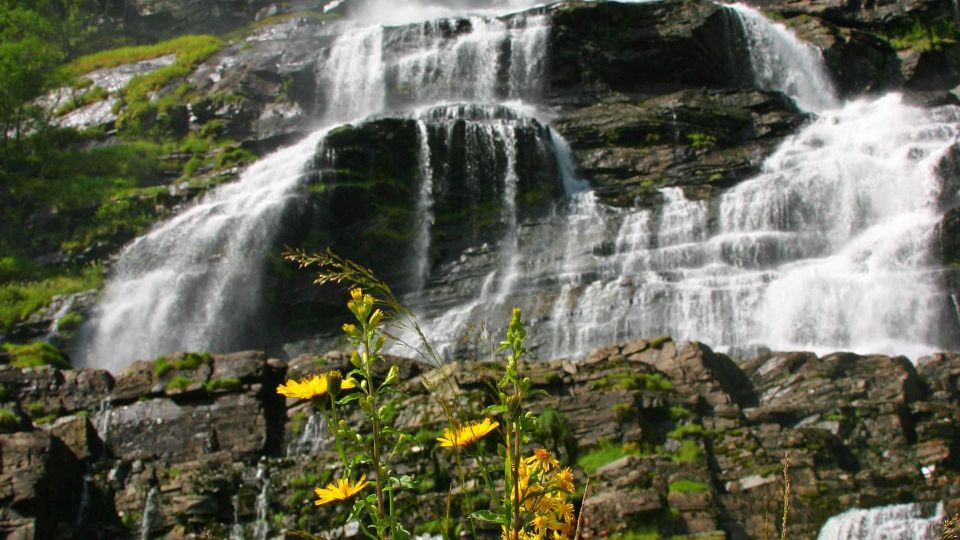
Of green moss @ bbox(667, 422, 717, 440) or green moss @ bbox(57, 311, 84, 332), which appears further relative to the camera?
green moss @ bbox(57, 311, 84, 332)

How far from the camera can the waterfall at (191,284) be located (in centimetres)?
2053

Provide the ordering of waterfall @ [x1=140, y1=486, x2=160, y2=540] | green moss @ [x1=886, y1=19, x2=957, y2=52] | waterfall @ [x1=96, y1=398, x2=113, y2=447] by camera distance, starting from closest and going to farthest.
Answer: waterfall @ [x1=140, y1=486, x2=160, y2=540]
waterfall @ [x1=96, y1=398, x2=113, y2=447]
green moss @ [x1=886, y1=19, x2=957, y2=52]

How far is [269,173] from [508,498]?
22980 mm

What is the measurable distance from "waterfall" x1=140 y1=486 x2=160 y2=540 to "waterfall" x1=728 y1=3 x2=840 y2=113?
891 inches

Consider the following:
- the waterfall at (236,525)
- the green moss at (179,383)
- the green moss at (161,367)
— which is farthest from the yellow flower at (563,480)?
the green moss at (161,367)

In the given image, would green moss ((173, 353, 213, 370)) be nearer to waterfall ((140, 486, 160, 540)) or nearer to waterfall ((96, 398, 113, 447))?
waterfall ((96, 398, 113, 447))

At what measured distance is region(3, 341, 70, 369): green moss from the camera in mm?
15438

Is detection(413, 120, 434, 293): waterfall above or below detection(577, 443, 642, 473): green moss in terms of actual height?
above

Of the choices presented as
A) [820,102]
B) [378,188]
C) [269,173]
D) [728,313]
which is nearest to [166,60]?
[269,173]

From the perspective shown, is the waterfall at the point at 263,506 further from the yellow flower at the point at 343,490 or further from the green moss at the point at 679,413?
the yellow flower at the point at 343,490

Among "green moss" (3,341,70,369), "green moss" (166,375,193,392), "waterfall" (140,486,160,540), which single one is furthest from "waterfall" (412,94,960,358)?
"green moss" (3,341,70,369)

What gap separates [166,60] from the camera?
1492 inches


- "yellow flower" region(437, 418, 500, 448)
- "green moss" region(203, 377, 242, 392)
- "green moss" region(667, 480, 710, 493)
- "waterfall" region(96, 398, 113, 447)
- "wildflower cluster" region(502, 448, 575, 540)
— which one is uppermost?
"yellow flower" region(437, 418, 500, 448)

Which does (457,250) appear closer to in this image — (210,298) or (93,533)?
(210,298)
